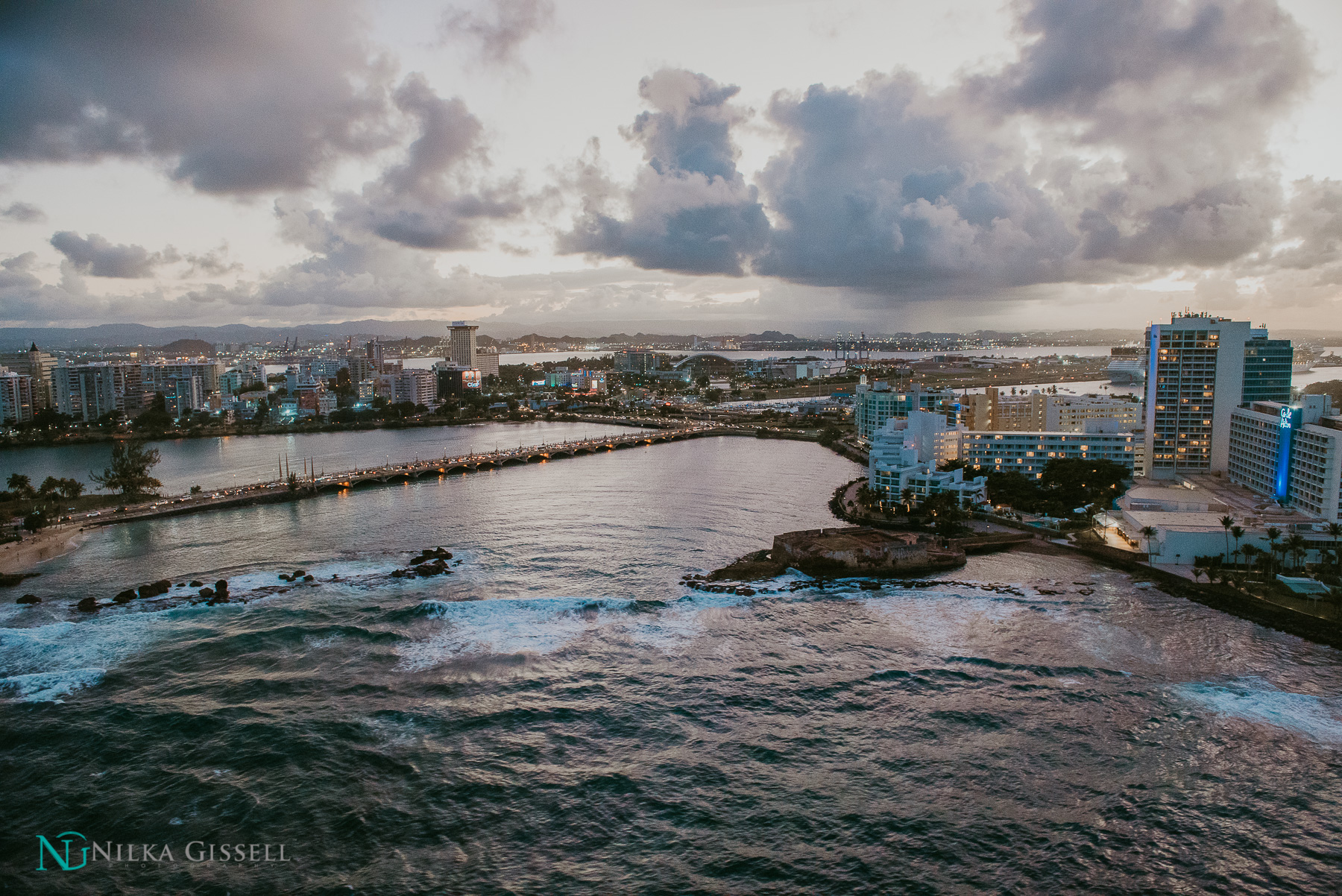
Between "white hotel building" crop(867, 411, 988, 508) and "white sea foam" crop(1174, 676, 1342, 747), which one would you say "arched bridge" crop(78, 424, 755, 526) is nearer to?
"white hotel building" crop(867, 411, 988, 508)

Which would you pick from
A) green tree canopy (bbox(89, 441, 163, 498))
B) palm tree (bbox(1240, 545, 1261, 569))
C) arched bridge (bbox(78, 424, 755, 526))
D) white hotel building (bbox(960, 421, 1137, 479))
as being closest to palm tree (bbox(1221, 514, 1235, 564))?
palm tree (bbox(1240, 545, 1261, 569))

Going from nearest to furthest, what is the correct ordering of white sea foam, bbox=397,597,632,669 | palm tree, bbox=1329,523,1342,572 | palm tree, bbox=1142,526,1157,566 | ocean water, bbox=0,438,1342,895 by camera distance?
ocean water, bbox=0,438,1342,895, white sea foam, bbox=397,597,632,669, palm tree, bbox=1329,523,1342,572, palm tree, bbox=1142,526,1157,566

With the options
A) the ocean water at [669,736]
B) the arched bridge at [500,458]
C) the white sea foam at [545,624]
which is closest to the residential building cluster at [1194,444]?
the ocean water at [669,736]

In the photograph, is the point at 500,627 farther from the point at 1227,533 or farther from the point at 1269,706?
the point at 1227,533

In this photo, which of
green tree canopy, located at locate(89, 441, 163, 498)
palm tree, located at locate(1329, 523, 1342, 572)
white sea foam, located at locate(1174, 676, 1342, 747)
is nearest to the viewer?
white sea foam, located at locate(1174, 676, 1342, 747)

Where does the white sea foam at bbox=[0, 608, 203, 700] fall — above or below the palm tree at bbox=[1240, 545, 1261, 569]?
below

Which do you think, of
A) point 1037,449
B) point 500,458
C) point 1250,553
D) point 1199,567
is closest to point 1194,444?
point 1037,449

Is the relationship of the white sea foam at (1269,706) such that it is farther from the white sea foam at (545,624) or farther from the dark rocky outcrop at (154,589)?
the dark rocky outcrop at (154,589)
